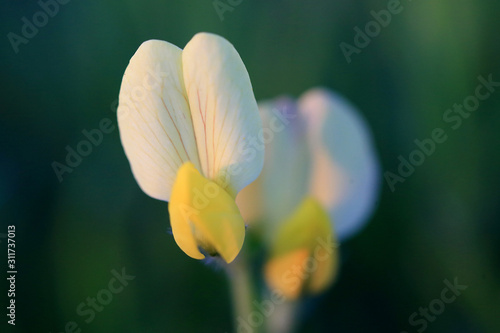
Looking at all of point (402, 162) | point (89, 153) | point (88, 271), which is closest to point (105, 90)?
point (89, 153)

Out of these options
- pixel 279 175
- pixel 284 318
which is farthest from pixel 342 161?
pixel 284 318

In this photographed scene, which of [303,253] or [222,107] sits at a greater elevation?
[222,107]

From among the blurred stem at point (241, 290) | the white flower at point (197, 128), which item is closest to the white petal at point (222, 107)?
the white flower at point (197, 128)

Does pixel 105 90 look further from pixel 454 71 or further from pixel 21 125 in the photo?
pixel 454 71

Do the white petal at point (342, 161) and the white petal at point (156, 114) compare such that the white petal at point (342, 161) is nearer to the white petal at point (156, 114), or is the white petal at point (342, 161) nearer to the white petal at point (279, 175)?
the white petal at point (279, 175)

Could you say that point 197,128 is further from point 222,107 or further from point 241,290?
point 241,290

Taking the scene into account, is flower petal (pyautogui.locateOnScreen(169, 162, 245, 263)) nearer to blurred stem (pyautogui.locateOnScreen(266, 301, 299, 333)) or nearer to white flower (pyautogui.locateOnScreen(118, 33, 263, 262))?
white flower (pyautogui.locateOnScreen(118, 33, 263, 262))
